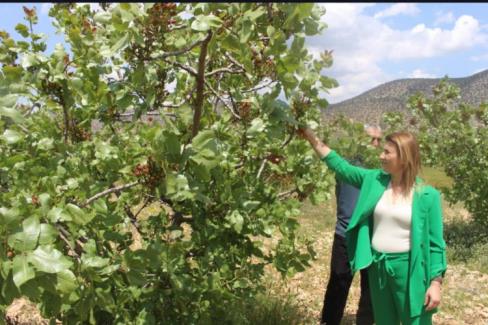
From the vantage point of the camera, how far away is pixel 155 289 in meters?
2.97

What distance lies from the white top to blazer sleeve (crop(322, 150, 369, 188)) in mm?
249

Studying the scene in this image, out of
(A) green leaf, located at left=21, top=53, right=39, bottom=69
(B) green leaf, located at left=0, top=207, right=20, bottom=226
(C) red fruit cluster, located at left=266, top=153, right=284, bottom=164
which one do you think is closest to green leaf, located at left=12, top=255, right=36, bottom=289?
(B) green leaf, located at left=0, top=207, right=20, bottom=226

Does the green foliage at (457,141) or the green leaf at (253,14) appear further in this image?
the green foliage at (457,141)

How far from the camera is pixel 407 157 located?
3162 millimetres

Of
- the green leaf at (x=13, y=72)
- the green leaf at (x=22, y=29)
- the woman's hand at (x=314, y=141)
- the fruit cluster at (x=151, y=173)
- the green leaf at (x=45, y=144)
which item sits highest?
the green leaf at (x=22, y=29)

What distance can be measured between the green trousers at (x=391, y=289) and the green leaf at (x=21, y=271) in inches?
95.7

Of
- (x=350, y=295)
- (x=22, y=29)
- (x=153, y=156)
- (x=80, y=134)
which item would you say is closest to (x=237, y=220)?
(x=153, y=156)

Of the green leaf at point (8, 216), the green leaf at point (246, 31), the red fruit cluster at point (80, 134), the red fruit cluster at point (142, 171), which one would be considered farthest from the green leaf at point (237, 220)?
the green leaf at point (8, 216)

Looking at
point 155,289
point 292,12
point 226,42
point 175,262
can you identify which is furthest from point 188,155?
point 155,289

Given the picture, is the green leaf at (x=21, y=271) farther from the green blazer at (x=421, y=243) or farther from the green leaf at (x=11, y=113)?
the green blazer at (x=421, y=243)

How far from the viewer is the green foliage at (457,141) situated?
9.62m

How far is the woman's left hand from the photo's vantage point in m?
3.09

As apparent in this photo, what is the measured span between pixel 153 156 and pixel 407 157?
5.91 feet

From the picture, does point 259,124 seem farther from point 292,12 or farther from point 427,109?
point 427,109
